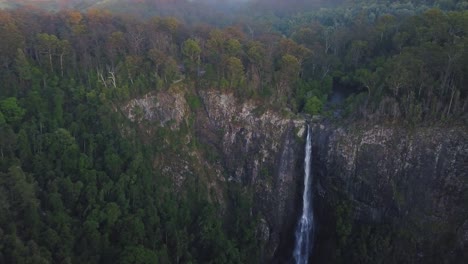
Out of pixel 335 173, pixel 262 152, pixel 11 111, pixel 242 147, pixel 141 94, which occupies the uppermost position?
pixel 11 111

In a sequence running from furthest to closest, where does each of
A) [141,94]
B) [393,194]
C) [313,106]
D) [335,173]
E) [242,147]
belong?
1. [242,147]
2. [313,106]
3. [141,94]
4. [335,173]
5. [393,194]

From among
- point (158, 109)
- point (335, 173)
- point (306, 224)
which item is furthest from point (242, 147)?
point (306, 224)

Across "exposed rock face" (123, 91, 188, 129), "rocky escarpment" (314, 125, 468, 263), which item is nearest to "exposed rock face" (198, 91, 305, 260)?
"exposed rock face" (123, 91, 188, 129)

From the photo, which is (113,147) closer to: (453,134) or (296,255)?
(296,255)

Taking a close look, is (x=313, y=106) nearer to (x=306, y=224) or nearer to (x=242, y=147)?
(x=242, y=147)

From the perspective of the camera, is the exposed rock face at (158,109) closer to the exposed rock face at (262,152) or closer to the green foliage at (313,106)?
the exposed rock face at (262,152)

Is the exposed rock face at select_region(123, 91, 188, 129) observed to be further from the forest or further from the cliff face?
the forest

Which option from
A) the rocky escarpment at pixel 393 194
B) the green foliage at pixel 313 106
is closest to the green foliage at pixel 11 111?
the green foliage at pixel 313 106

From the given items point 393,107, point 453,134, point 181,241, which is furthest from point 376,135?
point 181,241
